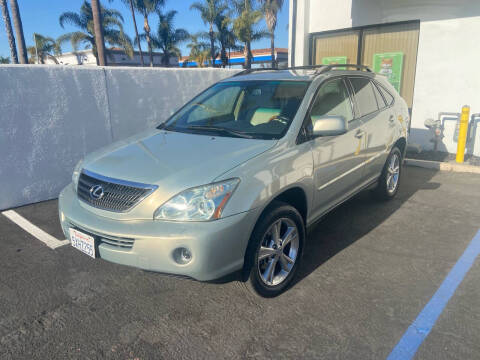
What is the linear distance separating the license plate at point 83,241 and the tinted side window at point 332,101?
2.08 m

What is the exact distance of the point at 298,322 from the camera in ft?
9.04

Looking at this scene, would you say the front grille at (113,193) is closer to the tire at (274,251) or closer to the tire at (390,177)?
the tire at (274,251)

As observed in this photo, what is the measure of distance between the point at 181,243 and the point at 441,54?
23.9 feet

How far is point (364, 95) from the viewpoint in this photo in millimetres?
4426

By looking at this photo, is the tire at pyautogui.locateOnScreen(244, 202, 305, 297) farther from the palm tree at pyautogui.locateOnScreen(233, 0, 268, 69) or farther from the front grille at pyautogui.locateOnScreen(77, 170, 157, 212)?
the palm tree at pyautogui.locateOnScreen(233, 0, 268, 69)

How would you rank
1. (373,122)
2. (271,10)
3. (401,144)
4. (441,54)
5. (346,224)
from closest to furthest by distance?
(373,122) → (346,224) → (401,144) → (441,54) → (271,10)

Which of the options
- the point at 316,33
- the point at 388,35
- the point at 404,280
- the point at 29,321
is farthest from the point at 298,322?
the point at 316,33

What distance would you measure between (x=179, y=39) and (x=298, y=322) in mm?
39832

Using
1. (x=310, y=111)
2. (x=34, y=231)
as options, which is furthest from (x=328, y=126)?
(x=34, y=231)

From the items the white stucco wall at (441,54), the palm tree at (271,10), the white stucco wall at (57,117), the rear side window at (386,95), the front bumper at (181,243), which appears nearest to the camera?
the front bumper at (181,243)

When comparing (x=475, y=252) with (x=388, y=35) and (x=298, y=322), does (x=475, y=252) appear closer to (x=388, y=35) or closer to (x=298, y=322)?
(x=298, y=322)

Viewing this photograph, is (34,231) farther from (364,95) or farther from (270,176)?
(364,95)

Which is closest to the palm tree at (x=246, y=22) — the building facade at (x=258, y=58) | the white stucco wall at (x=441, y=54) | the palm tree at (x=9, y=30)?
the building facade at (x=258, y=58)

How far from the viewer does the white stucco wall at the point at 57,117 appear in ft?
16.8
